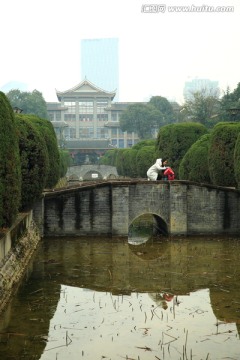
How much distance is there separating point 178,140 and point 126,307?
22089mm

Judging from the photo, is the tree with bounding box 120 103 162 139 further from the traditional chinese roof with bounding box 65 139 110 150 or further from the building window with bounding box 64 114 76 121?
the building window with bounding box 64 114 76 121

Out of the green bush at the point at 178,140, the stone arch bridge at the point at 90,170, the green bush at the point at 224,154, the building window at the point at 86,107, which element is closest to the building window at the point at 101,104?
the building window at the point at 86,107

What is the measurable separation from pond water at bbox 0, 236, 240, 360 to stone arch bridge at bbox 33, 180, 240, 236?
3460mm

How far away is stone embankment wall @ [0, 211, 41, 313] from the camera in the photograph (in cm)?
1294

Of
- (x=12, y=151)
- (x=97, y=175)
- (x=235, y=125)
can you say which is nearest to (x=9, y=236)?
(x=12, y=151)

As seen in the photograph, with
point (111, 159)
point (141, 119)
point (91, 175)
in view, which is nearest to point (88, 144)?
point (141, 119)

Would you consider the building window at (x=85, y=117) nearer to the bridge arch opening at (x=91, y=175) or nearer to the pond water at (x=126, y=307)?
A: the bridge arch opening at (x=91, y=175)

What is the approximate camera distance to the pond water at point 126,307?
9.59 metres

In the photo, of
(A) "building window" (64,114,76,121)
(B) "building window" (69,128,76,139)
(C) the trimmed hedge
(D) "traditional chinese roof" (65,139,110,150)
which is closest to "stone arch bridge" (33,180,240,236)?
(C) the trimmed hedge

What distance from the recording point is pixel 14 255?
15180 mm

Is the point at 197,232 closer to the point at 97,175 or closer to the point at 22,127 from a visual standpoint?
the point at 22,127

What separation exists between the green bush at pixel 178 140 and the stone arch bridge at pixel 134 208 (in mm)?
9471

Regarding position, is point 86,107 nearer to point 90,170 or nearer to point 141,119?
point 141,119

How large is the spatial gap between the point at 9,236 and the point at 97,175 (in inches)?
2526
